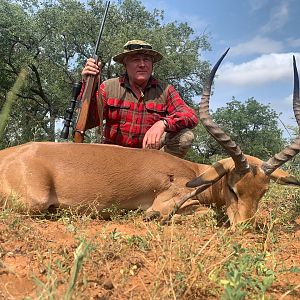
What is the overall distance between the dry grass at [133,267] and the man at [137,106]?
3171 millimetres

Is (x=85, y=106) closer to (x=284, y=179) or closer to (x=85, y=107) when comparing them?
(x=85, y=107)

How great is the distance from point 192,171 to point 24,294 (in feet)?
12.0

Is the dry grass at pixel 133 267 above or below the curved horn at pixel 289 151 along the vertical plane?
below

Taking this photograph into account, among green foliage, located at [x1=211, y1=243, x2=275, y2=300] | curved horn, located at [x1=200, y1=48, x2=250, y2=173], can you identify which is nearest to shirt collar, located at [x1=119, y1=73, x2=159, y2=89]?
curved horn, located at [x1=200, y1=48, x2=250, y2=173]

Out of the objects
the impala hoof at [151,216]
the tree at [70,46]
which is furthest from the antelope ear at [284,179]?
the tree at [70,46]

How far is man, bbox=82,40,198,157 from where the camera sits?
263 inches

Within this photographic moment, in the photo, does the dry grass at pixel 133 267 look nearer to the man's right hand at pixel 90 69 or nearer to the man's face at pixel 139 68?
the man's right hand at pixel 90 69

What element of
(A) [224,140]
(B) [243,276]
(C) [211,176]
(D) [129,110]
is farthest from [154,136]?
(B) [243,276]

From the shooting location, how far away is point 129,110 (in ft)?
22.5

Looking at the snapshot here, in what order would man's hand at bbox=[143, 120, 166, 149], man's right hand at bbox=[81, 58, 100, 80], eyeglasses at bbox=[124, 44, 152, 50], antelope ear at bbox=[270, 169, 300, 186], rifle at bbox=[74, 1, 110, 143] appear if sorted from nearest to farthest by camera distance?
antelope ear at bbox=[270, 169, 300, 186], man's hand at bbox=[143, 120, 166, 149], rifle at bbox=[74, 1, 110, 143], man's right hand at bbox=[81, 58, 100, 80], eyeglasses at bbox=[124, 44, 152, 50]

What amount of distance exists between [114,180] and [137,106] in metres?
2.07

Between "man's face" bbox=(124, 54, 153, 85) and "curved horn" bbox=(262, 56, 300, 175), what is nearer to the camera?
"curved horn" bbox=(262, 56, 300, 175)

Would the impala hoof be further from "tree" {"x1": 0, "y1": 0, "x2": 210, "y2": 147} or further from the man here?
"tree" {"x1": 0, "y1": 0, "x2": 210, "y2": 147}

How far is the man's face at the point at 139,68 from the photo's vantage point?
6.93m
